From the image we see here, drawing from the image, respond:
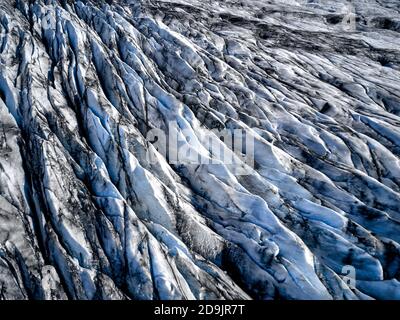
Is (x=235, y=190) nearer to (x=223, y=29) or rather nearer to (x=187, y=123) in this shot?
(x=187, y=123)

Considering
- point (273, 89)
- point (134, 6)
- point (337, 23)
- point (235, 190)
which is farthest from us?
point (337, 23)

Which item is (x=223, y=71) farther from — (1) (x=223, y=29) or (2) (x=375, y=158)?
(2) (x=375, y=158)

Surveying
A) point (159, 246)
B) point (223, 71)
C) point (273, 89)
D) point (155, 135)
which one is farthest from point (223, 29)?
point (159, 246)

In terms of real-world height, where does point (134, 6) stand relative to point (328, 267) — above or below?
above
